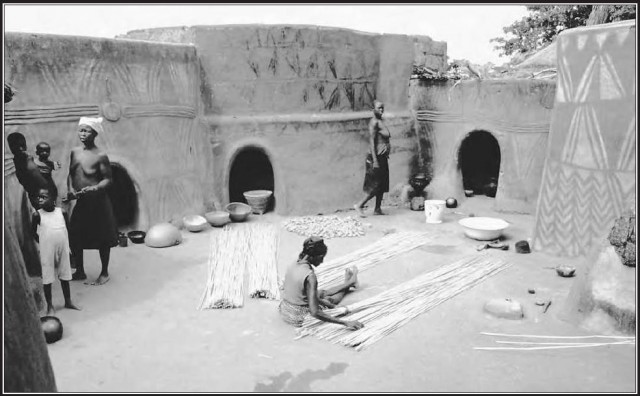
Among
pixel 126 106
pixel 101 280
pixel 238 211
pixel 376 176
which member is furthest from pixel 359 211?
pixel 101 280

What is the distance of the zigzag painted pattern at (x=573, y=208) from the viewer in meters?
7.13

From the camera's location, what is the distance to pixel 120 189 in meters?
9.16

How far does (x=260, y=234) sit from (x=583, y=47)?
A: 5417mm

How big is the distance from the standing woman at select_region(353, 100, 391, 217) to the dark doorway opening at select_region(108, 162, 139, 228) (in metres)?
4.13

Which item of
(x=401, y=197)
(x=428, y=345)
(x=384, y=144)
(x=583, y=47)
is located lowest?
(x=428, y=345)

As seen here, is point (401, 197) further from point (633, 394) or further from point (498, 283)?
point (633, 394)

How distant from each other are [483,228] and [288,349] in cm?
457

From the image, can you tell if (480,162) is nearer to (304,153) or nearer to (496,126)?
(496,126)

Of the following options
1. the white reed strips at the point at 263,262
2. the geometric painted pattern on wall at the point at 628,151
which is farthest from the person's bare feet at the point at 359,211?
the geometric painted pattern on wall at the point at 628,151

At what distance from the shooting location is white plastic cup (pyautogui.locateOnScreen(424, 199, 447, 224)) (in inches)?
377

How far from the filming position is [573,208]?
7.49 metres

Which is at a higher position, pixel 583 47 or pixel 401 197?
pixel 583 47

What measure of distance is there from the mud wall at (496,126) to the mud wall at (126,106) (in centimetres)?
496

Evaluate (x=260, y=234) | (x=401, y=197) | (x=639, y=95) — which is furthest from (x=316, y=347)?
(x=401, y=197)
